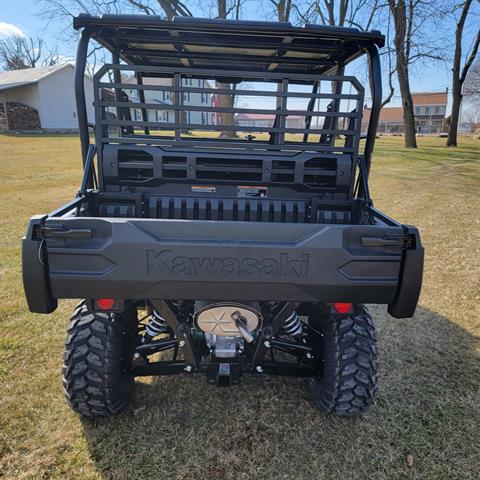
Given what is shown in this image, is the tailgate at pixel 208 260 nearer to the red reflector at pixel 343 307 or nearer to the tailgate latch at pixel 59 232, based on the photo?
the tailgate latch at pixel 59 232

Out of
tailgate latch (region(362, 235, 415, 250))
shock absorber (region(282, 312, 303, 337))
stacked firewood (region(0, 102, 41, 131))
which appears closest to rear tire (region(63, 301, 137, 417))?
shock absorber (region(282, 312, 303, 337))

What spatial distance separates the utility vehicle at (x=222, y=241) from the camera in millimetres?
1692

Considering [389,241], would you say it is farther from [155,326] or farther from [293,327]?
[155,326]

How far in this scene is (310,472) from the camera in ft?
6.72

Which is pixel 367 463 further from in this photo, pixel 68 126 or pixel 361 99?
pixel 68 126

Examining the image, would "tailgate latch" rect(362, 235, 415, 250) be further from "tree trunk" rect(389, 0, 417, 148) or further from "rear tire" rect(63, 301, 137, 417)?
"tree trunk" rect(389, 0, 417, 148)

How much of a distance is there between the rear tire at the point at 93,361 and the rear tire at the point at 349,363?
1.15 metres

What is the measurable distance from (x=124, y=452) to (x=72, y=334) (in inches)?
26.2

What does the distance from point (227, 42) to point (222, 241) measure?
4.73 feet

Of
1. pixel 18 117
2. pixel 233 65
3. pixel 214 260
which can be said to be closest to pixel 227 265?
pixel 214 260

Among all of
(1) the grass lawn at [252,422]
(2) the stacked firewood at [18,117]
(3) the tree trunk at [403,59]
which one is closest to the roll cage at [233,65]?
(1) the grass lawn at [252,422]

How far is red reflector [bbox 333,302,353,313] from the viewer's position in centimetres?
193

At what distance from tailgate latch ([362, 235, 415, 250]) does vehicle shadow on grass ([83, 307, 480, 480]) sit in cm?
119

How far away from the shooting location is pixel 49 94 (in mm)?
31531
